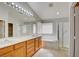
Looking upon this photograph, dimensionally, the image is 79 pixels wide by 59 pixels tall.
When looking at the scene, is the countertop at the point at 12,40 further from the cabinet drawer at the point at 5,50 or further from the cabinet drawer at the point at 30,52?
the cabinet drawer at the point at 30,52

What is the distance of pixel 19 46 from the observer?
2965 millimetres

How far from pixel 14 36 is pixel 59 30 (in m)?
Result: 1.31

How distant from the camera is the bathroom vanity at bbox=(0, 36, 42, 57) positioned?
8.03ft

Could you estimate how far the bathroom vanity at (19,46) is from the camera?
245 cm

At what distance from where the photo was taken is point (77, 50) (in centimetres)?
333

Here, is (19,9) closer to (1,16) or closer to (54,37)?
(1,16)

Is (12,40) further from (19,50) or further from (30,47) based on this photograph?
(30,47)

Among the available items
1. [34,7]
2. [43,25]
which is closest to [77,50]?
[43,25]

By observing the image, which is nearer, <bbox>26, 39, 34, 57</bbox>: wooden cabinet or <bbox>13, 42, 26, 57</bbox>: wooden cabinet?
<bbox>13, 42, 26, 57</bbox>: wooden cabinet

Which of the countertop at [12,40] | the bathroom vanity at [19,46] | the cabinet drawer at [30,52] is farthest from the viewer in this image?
the cabinet drawer at [30,52]

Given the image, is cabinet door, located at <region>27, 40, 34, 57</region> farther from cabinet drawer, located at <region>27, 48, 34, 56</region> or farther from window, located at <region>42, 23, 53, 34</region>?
window, located at <region>42, 23, 53, 34</region>

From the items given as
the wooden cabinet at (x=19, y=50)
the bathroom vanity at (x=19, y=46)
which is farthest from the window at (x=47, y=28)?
Answer: the wooden cabinet at (x=19, y=50)

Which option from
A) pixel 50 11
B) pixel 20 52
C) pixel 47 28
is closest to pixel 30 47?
pixel 20 52

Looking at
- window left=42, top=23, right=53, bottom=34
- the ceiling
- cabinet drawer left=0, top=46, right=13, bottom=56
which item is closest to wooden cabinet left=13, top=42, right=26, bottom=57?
cabinet drawer left=0, top=46, right=13, bottom=56
